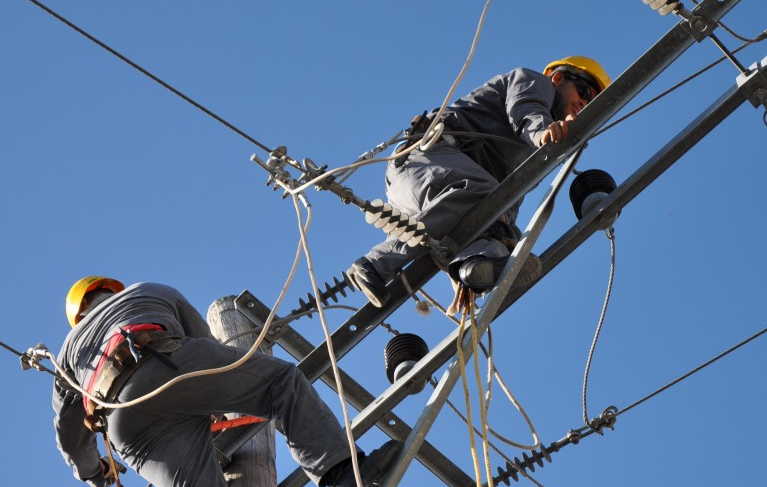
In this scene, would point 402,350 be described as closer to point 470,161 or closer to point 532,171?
point 470,161

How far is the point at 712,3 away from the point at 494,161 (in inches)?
60.1

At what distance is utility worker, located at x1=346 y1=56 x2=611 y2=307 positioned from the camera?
4.98 meters

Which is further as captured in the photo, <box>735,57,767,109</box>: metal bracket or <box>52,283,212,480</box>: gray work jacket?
<box>52,283,212,480</box>: gray work jacket

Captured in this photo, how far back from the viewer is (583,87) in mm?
6375

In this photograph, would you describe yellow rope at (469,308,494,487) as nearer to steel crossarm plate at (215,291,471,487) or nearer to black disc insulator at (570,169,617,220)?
black disc insulator at (570,169,617,220)

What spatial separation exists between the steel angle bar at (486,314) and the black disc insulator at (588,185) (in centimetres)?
33

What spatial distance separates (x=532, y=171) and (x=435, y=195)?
58 centimetres

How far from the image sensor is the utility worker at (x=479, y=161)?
4.98 meters

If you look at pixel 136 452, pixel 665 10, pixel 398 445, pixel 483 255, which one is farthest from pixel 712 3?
pixel 136 452

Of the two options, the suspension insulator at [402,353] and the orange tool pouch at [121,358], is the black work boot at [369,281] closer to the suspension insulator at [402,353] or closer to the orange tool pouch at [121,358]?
the suspension insulator at [402,353]

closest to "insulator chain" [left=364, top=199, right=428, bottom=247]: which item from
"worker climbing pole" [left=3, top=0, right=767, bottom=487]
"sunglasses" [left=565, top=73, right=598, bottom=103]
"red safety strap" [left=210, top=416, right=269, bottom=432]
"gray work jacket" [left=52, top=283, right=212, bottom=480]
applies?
"worker climbing pole" [left=3, top=0, right=767, bottom=487]

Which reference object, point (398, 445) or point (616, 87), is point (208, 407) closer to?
point (398, 445)

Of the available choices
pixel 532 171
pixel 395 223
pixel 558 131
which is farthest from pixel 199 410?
pixel 558 131

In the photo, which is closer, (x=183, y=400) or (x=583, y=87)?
(x=183, y=400)
